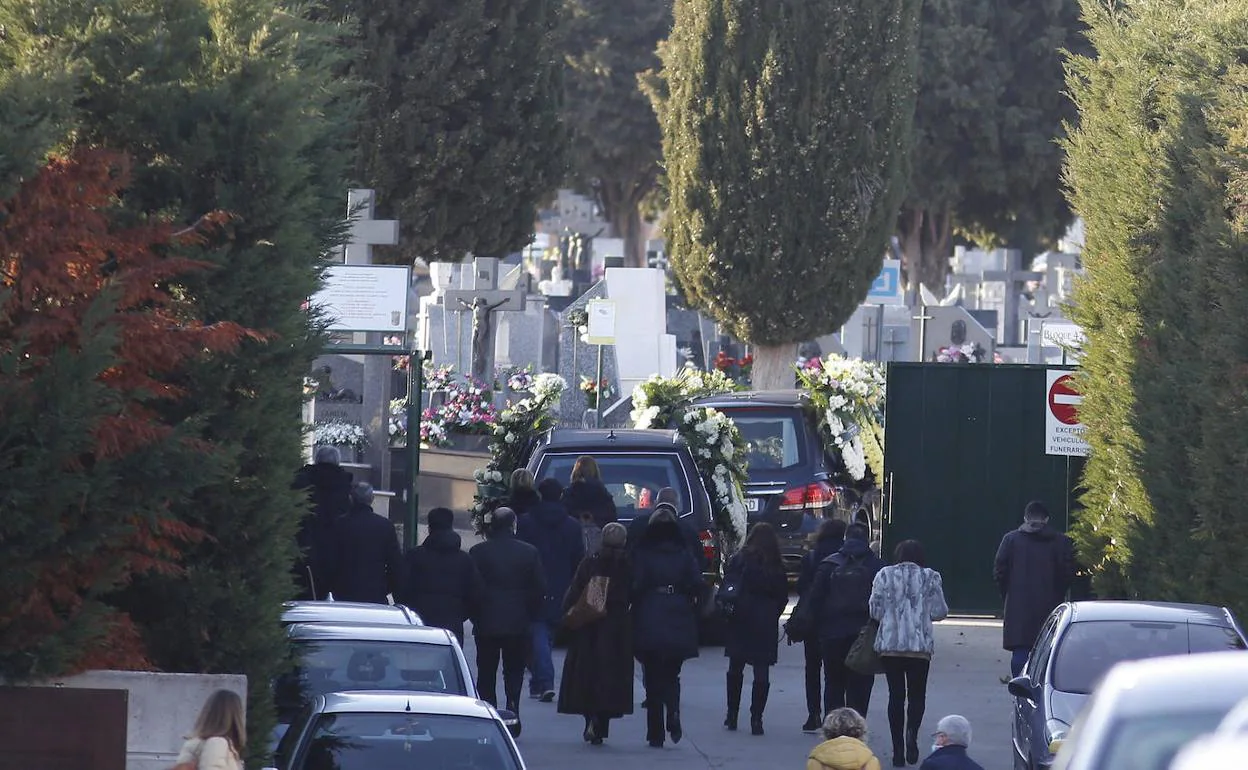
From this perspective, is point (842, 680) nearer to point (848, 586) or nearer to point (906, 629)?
point (848, 586)

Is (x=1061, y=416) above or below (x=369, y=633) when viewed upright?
above

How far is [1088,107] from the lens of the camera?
57.0 ft

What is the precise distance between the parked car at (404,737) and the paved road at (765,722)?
11.6 ft

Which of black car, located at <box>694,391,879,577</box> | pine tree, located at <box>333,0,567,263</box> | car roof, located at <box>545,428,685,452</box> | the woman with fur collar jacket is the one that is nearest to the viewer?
the woman with fur collar jacket

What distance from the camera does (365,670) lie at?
34.0ft

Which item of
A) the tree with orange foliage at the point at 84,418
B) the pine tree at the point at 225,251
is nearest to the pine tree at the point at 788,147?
the pine tree at the point at 225,251

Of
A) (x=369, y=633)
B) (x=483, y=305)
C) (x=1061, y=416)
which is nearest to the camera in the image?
(x=369, y=633)

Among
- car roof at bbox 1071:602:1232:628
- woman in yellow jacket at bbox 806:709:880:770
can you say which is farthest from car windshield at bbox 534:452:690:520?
woman in yellow jacket at bbox 806:709:880:770

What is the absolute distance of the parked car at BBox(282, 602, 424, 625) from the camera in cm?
1084

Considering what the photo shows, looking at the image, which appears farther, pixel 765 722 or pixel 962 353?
pixel 962 353

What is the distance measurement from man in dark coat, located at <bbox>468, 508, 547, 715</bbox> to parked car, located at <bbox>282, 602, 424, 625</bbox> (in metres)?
1.62

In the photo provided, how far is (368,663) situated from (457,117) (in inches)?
925

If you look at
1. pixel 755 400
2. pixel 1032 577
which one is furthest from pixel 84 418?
pixel 755 400

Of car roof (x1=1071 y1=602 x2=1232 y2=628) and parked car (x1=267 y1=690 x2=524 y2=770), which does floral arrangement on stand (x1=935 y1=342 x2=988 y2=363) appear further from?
parked car (x1=267 y1=690 x2=524 y2=770)
